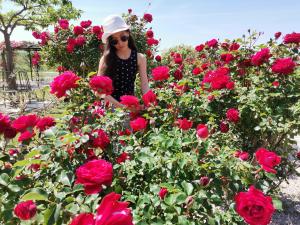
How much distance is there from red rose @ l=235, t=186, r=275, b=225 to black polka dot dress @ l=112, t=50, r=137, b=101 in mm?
2128

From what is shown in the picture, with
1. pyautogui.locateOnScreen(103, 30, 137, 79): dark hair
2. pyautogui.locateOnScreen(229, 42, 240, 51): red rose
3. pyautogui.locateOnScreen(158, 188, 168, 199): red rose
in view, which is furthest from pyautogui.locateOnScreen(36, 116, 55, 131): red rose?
pyautogui.locateOnScreen(229, 42, 240, 51): red rose

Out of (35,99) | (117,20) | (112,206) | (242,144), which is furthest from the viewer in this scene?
(35,99)

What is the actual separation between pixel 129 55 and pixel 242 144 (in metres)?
1.49

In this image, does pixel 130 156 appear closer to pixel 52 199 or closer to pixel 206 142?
pixel 206 142

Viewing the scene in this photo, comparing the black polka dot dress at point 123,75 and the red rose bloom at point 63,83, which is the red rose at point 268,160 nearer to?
the red rose bloom at point 63,83

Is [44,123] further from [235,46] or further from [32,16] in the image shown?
[32,16]

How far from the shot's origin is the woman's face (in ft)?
9.71

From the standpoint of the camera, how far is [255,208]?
1.09 m

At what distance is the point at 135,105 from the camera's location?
2039 mm

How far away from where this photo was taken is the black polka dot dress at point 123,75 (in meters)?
3.06

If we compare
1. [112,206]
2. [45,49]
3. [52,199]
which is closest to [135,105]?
[52,199]

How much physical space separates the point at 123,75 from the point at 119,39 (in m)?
0.34

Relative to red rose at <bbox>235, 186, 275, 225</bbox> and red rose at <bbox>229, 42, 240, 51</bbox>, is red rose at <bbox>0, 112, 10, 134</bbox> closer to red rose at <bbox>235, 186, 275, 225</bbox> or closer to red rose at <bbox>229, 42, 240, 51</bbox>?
red rose at <bbox>235, 186, 275, 225</bbox>

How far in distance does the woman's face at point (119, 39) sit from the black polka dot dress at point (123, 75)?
125 mm
